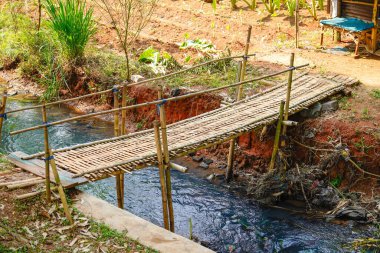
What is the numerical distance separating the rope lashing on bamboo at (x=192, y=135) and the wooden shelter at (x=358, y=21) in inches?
61.2

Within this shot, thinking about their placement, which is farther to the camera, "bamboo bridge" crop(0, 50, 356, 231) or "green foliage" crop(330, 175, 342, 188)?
"green foliage" crop(330, 175, 342, 188)

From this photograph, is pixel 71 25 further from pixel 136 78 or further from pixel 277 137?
pixel 277 137

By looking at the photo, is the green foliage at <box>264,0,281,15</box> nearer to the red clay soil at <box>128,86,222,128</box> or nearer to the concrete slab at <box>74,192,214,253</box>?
the red clay soil at <box>128,86,222,128</box>

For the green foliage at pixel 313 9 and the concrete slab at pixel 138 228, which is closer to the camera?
the concrete slab at pixel 138 228

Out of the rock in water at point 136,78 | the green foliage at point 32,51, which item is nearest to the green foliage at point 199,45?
the rock in water at point 136,78

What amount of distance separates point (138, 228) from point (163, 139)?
104 centimetres

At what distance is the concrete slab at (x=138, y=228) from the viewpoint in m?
4.72

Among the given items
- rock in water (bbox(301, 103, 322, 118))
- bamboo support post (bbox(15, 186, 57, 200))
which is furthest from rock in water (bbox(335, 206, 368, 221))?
bamboo support post (bbox(15, 186, 57, 200))

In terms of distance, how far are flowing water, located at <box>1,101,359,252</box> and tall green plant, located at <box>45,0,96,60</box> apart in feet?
6.59

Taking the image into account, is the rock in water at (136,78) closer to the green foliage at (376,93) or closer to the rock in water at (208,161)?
the rock in water at (208,161)

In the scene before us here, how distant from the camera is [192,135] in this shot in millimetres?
6750

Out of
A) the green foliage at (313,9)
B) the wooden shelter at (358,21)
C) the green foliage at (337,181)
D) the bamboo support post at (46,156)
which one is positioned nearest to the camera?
the bamboo support post at (46,156)

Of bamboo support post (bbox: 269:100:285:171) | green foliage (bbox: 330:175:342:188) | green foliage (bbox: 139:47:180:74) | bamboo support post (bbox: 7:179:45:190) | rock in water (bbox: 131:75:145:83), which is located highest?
green foliage (bbox: 139:47:180:74)

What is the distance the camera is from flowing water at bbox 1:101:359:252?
6.67 metres
